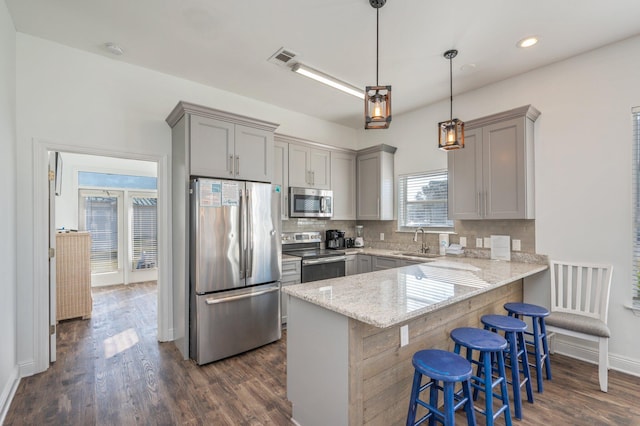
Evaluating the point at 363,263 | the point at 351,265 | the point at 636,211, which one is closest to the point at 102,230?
the point at 351,265

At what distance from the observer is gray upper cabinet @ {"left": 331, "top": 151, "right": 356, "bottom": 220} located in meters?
4.80

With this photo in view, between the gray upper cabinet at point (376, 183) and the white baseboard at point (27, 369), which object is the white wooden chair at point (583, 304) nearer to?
the gray upper cabinet at point (376, 183)

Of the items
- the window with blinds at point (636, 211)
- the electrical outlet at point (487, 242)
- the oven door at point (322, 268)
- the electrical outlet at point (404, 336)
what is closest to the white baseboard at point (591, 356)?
the window with blinds at point (636, 211)

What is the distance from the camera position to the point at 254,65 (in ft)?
10.6

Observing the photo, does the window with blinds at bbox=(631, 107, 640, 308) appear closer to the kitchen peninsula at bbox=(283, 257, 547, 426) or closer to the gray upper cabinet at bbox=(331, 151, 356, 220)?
the kitchen peninsula at bbox=(283, 257, 547, 426)

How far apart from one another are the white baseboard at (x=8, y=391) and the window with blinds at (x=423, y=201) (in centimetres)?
452

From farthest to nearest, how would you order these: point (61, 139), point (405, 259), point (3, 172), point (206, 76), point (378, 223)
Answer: point (378, 223) < point (405, 259) < point (206, 76) < point (61, 139) < point (3, 172)

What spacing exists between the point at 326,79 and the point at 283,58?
1.90 feet

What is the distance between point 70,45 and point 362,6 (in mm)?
2802

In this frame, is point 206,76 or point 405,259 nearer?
point 206,76

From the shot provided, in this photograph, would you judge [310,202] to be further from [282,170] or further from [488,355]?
[488,355]

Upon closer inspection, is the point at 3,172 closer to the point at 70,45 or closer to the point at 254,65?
the point at 70,45

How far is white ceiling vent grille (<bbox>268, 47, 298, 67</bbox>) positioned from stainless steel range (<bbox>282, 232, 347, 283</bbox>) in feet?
7.49

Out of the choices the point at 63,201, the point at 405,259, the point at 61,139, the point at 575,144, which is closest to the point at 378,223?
the point at 405,259
